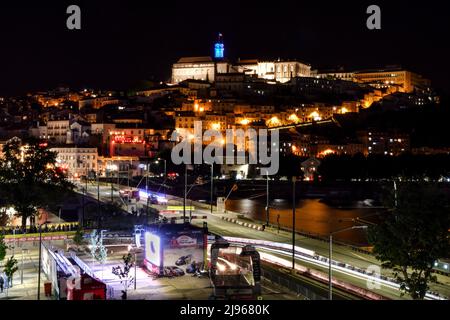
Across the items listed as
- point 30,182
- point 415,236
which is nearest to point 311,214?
point 30,182

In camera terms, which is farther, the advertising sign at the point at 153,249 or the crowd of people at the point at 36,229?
the crowd of people at the point at 36,229

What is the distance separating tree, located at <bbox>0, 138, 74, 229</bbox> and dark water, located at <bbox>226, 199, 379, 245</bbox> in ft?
35.1

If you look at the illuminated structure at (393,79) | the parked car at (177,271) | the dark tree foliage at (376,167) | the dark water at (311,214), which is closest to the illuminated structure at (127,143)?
the dark water at (311,214)

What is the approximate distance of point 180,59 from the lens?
3935 inches

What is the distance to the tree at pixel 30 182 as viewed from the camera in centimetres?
2431

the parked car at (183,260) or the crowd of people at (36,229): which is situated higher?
the parked car at (183,260)

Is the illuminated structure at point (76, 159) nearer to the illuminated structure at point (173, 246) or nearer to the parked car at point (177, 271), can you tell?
the illuminated structure at point (173, 246)

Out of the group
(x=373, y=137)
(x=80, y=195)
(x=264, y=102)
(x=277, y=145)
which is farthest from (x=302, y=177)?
(x=80, y=195)

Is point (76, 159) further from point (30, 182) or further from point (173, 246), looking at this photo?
point (173, 246)

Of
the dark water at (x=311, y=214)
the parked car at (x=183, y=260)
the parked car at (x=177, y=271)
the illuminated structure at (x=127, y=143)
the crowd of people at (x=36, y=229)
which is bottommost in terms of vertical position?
the dark water at (x=311, y=214)

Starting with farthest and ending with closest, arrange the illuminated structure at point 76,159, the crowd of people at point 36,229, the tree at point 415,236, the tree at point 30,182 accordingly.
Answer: the illuminated structure at point 76,159 < the tree at point 30,182 < the crowd of people at point 36,229 < the tree at point 415,236

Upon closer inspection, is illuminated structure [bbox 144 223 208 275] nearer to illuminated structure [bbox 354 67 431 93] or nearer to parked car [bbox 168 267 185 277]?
parked car [bbox 168 267 185 277]

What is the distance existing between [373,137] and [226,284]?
6859cm

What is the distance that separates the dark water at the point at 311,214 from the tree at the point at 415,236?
13.9 meters
